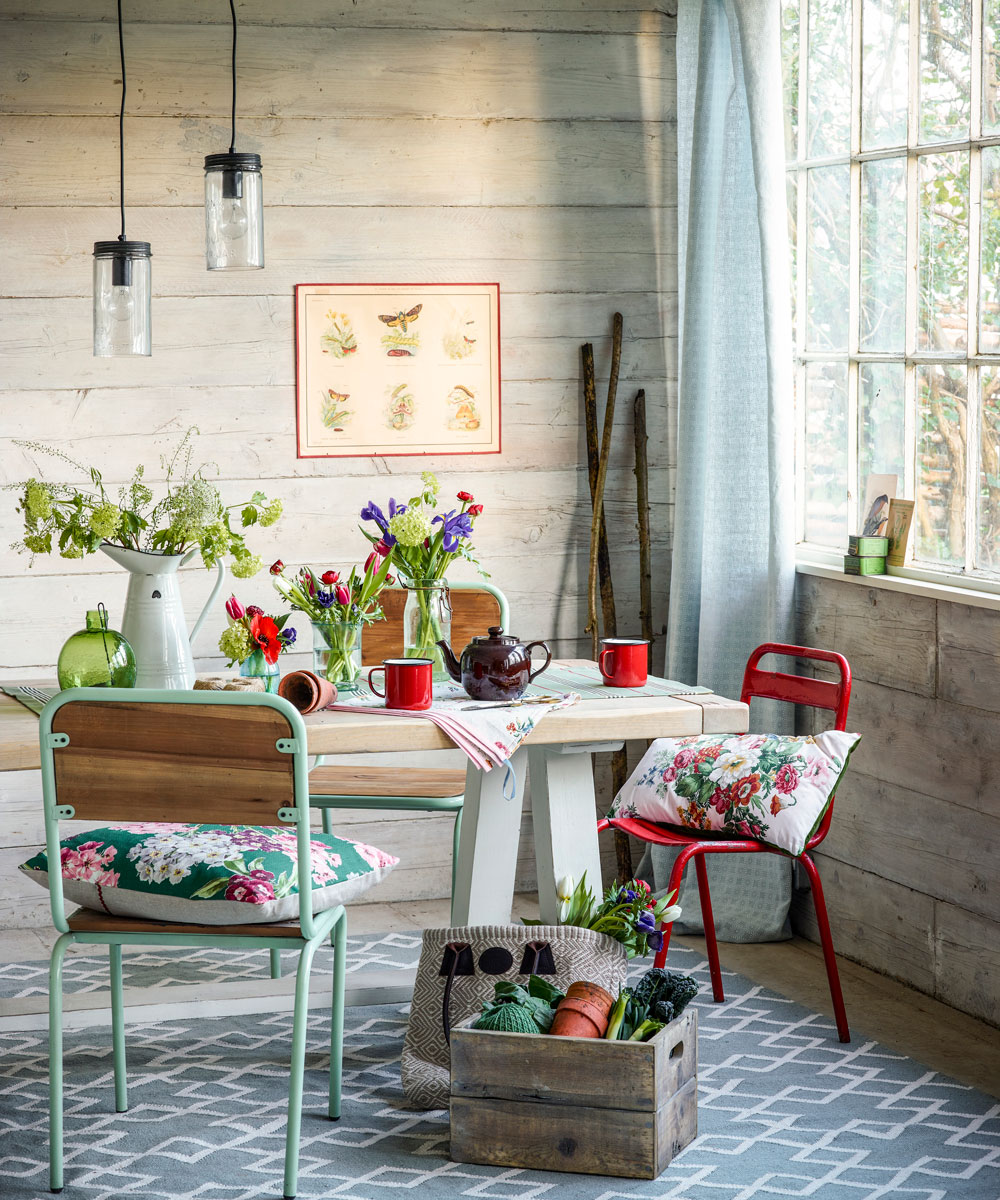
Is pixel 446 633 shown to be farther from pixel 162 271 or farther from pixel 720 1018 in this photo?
pixel 162 271

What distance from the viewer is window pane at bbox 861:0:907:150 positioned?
3244 millimetres

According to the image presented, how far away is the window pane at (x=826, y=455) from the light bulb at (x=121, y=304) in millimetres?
1582

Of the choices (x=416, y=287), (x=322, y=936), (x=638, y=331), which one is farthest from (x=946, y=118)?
(x=322, y=936)

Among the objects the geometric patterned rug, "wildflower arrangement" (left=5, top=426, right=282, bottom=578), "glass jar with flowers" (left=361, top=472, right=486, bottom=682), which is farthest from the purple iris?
the geometric patterned rug

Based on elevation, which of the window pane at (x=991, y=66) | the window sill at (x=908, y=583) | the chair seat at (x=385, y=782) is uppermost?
the window pane at (x=991, y=66)

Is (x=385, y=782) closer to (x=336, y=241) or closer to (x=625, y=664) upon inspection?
(x=625, y=664)

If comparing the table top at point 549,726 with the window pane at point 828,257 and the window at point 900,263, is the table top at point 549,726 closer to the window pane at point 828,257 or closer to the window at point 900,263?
the window at point 900,263

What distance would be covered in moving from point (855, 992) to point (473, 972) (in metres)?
1.03

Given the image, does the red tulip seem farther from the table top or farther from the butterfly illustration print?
the butterfly illustration print

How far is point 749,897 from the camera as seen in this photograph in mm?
3600

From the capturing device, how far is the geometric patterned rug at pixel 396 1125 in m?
2.30

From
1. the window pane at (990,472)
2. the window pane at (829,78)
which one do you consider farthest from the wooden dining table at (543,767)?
the window pane at (829,78)

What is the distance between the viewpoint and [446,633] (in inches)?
111

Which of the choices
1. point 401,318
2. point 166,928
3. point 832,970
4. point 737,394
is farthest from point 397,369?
point 166,928
